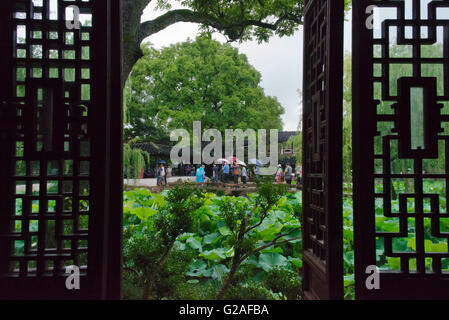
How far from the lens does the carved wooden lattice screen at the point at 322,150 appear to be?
3.54 feet

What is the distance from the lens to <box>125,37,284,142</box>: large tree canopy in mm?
6039

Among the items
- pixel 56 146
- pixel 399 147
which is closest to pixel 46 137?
pixel 56 146

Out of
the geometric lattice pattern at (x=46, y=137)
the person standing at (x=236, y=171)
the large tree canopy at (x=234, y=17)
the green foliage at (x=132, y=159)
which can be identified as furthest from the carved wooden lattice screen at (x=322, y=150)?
the person standing at (x=236, y=171)

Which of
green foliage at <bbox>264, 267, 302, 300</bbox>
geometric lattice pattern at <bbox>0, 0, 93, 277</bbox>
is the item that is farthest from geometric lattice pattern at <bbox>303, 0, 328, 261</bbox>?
geometric lattice pattern at <bbox>0, 0, 93, 277</bbox>

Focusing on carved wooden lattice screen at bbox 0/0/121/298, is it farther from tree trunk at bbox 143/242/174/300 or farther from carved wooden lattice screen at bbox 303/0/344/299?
carved wooden lattice screen at bbox 303/0/344/299

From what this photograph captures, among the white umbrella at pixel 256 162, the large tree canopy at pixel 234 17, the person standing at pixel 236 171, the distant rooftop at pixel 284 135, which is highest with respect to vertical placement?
the large tree canopy at pixel 234 17

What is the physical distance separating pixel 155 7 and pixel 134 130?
579 centimetres

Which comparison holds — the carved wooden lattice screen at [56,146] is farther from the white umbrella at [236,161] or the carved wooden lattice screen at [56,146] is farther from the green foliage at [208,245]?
the white umbrella at [236,161]

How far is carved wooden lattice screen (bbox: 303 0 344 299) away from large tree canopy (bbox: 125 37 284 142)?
469 cm

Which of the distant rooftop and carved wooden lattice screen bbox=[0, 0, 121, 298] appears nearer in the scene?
carved wooden lattice screen bbox=[0, 0, 121, 298]

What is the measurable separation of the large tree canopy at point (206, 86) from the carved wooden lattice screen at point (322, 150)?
4.69 m

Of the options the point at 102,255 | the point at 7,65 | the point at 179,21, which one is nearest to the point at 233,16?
the point at 179,21

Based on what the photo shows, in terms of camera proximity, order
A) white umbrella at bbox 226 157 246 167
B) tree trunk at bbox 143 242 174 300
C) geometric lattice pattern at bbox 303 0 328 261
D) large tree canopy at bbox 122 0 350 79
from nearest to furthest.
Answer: geometric lattice pattern at bbox 303 0 328 261, tree trunk at bbox 143 242 174 300, large tree canopy at bbox 122 0 350 79, white umbrella at bbox 226 157 246 167

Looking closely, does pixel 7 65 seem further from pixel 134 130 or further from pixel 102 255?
pixel 134 130
